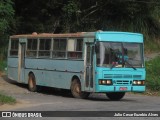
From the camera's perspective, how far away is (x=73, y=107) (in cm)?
1823

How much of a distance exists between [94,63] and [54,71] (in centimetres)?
380

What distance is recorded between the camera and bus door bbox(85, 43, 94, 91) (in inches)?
855

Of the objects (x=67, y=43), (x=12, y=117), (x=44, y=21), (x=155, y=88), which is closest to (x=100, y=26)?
(x=44, y=21)

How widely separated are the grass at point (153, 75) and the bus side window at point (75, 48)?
6.11 metres

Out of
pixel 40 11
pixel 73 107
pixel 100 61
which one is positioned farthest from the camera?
pixel 40 11

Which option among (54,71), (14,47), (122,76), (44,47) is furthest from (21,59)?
(122,76)

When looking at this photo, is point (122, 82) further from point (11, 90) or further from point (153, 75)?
point (153, 75)

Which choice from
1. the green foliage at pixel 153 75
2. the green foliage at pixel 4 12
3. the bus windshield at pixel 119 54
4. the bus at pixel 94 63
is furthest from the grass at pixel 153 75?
the green foliage at pixel 4 12

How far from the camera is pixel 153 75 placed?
30141 millimetres

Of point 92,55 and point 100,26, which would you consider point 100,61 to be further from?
point 100,26

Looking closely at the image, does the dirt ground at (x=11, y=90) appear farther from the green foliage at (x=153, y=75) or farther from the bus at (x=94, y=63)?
the green foliage at (x=153, y=75)

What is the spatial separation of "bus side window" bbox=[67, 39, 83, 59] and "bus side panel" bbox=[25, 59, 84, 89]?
10.5 inches

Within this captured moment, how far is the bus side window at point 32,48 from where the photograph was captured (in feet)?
87.6

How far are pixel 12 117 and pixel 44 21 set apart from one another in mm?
28407
